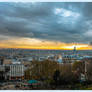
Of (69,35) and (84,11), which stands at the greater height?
(84,11)

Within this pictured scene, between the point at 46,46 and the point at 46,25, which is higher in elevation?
the point at 46,25

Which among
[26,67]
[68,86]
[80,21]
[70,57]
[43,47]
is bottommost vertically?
Answer: [68,86]

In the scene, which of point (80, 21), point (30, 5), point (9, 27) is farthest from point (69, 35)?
point (9, 27)

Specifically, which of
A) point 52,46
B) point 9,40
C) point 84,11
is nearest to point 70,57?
point 52,46

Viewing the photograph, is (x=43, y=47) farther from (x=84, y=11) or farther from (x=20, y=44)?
(x=84, y=11)
